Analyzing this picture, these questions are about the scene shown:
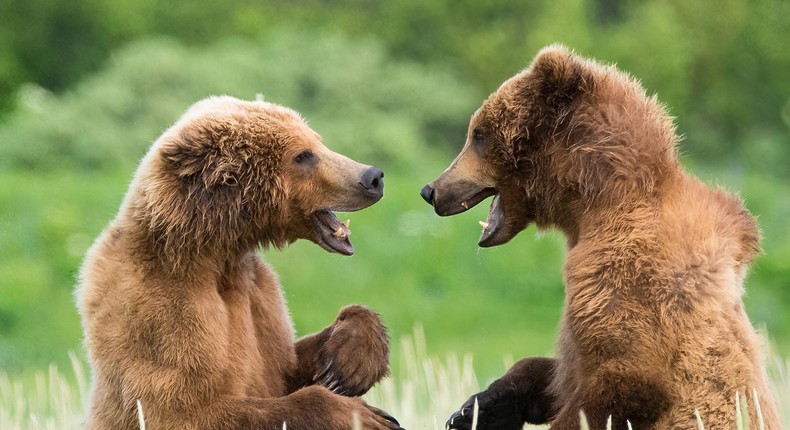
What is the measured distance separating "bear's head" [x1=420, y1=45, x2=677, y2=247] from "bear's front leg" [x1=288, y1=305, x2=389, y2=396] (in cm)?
68

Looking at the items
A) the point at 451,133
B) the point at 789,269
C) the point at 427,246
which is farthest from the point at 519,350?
the point at 451,133

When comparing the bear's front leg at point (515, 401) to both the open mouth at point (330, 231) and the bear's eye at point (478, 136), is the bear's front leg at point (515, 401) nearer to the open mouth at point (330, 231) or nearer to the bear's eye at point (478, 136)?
the open mouth at point (330, 231)

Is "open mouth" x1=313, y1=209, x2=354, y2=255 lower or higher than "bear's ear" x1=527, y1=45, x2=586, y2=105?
lower

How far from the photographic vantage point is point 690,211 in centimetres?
536

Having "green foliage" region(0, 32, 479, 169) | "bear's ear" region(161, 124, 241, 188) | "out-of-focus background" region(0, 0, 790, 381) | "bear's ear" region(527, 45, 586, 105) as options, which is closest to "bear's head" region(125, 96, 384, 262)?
"bear's ear" region(161, 124, 241, 188)

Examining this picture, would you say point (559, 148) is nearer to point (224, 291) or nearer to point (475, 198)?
point (475, 198)

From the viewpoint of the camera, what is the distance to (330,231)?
5898mm

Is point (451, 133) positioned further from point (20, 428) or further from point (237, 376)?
point (237, 376)

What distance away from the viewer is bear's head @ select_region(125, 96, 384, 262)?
5.53 metres

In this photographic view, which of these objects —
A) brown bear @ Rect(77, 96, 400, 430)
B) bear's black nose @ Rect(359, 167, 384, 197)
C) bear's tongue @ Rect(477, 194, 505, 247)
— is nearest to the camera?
brown bear @ Rect(77, 96, 400, 430)

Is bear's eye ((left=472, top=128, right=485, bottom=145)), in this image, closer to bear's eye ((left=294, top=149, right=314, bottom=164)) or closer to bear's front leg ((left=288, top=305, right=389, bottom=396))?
bear's eye ((left=294, top=149, right=314, bottom=164))

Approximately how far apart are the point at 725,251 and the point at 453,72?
15977 mm

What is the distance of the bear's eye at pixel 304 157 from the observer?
230 inches

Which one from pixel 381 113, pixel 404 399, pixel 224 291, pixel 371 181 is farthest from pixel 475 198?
pixel 381 113
